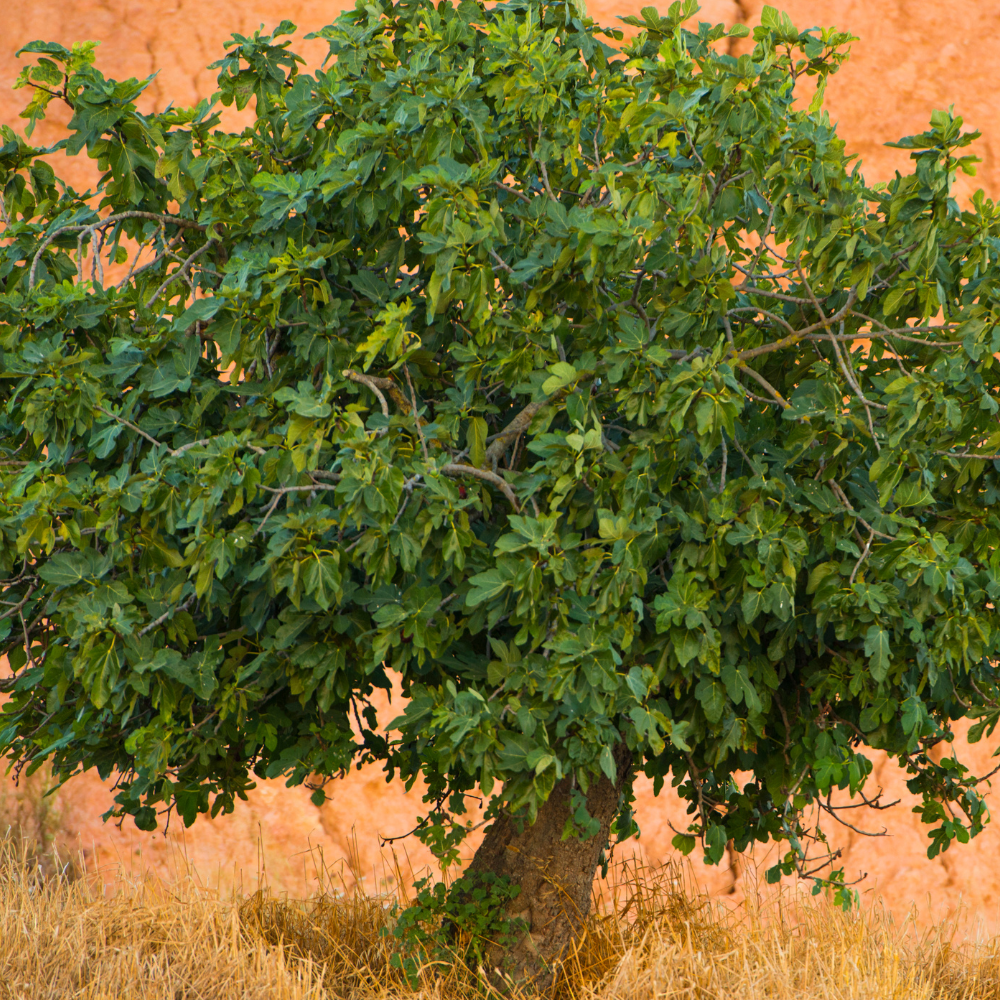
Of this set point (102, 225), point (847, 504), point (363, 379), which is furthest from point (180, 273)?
point (847, 504)

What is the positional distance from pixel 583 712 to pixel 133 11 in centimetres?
1080

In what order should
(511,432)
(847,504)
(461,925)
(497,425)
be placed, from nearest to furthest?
(847,504), (511,432), (497,425), (461,925)

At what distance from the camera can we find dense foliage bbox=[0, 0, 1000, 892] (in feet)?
8.68

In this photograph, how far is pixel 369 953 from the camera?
4.66 metres

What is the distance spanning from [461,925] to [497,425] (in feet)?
6.38

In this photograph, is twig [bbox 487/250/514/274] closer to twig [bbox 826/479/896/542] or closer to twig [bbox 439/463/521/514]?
twig [bbox 439/463/521/514]

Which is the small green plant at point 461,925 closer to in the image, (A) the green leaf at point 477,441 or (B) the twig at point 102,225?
(A) the green leaf at point 477,441

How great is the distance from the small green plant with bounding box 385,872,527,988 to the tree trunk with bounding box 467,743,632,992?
56 mm

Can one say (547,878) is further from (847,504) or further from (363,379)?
(363,379)

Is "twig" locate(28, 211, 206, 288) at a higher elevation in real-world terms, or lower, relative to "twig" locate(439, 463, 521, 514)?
higher

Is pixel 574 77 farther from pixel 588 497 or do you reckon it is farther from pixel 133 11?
pixel 133 11

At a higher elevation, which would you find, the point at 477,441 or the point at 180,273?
the point at 180,273

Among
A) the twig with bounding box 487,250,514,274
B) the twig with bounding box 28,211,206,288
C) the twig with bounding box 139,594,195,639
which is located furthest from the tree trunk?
the twig with bounding box 28,211,206,288

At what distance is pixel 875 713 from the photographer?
3236 millimetres
